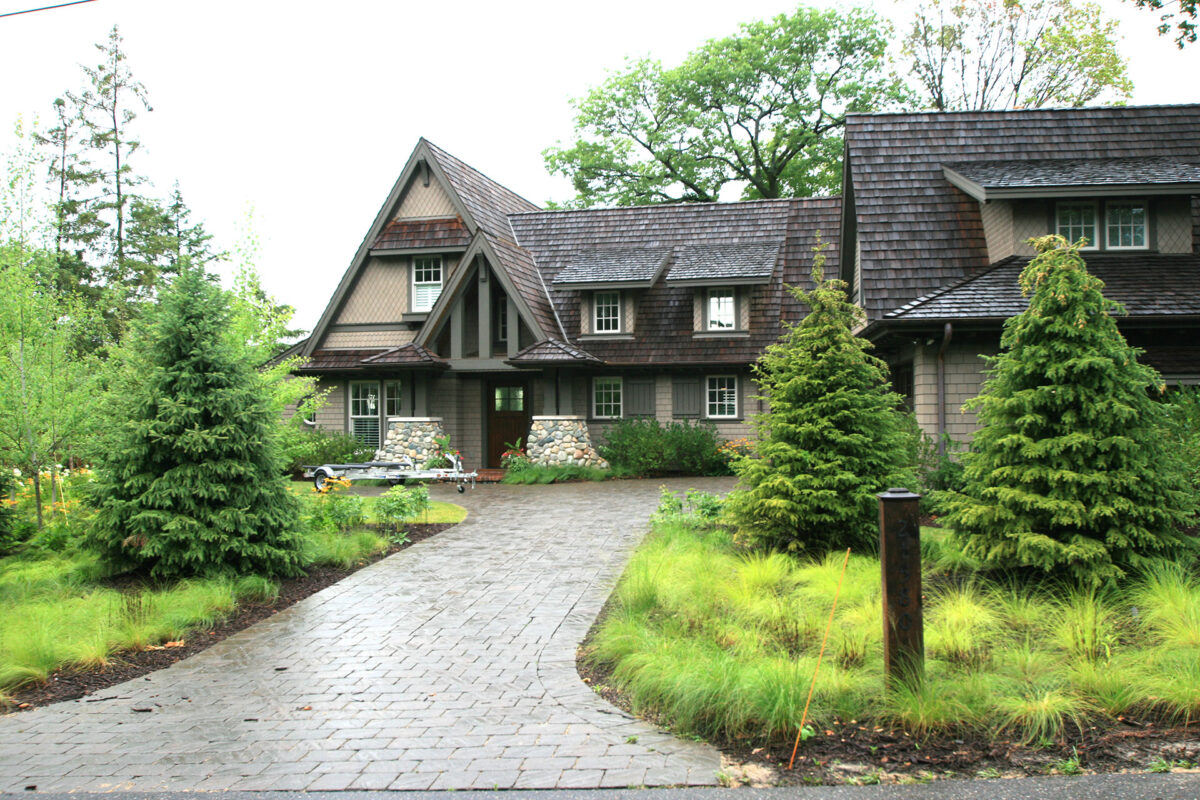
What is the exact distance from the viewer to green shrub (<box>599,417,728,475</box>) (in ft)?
65.3

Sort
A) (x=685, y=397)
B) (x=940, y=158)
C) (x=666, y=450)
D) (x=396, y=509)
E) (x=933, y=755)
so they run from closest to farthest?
1. (x=933, y=755)
2. (x=396, y=509)
3. (x=940, y=158)
4. (x=666, y=450)
5. (x=685, y=397)

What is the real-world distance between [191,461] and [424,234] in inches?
593

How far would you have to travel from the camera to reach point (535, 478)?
63.3 ft

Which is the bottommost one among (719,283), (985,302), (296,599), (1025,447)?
(296,599)

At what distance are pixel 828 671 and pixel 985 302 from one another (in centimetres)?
971

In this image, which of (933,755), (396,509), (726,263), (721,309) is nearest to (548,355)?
(721,309)

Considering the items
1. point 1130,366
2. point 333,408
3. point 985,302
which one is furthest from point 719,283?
point 1130,366

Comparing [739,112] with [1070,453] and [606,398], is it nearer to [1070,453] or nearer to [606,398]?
[606,398]

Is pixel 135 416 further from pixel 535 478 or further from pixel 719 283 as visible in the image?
pixel 719 283

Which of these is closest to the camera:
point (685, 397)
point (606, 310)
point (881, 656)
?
point (881, 656)

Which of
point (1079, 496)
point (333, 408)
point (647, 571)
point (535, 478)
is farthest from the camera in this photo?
point (333, 408)

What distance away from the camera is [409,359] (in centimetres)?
2041

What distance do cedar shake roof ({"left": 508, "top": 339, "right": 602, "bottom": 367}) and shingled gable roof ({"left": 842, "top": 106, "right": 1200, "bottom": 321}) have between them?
6.90 m

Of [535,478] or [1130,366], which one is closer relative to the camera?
[1130,366]
